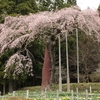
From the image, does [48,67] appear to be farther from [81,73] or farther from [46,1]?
[46,1]

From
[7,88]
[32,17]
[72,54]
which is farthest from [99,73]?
[32,17]

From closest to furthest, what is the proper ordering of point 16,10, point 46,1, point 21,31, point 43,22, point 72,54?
point 43,22 < point 21,31 < point 16,10 < point 72,54 < point 46,1

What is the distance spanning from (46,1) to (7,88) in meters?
10.1

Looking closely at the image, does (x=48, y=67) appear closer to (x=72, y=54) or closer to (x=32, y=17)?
(x=32, y=17)

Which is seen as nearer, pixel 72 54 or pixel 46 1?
pixel 72 54

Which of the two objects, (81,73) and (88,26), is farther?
(81,73)

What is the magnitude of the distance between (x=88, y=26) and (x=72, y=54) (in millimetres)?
8660

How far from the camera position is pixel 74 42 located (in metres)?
24.0

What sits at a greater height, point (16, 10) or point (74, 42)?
point (16, 10)

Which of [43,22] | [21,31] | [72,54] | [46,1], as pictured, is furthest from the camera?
[46,1]

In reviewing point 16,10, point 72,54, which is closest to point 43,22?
point 16,10

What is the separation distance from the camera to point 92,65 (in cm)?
2273

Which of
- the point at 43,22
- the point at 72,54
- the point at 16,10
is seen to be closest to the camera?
the point at 43,22

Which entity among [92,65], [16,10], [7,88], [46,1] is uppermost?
[46,1]
